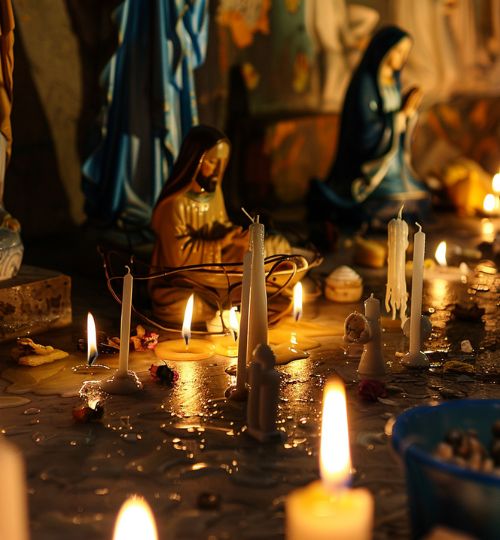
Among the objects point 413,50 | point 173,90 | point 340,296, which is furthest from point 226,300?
point 413,50

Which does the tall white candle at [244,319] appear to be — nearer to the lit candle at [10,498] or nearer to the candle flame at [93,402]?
the candle flame at [93,402]

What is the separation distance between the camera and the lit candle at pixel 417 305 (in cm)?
418

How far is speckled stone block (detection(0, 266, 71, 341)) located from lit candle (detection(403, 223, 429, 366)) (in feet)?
6.34

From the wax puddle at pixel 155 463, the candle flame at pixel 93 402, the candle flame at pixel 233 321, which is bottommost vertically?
the wax puddle at pixel 155 463

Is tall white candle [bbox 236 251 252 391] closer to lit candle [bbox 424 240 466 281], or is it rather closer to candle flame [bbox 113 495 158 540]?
candle flame [bbox 113 495 158 540]

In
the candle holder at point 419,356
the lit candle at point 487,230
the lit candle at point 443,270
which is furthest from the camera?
the lit candle at point 487,230

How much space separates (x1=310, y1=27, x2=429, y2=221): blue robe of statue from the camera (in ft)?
27.5

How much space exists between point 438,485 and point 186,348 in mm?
2334

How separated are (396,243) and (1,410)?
1988 millimetres

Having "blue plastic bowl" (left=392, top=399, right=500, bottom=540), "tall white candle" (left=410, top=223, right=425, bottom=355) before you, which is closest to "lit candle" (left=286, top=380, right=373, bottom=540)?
"blue plastic bowl" (left=392, top=399, right=500, bottom=540)

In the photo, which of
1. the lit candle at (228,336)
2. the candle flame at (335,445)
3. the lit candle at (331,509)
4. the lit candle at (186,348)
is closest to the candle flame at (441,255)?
the lit candle at (228,336)

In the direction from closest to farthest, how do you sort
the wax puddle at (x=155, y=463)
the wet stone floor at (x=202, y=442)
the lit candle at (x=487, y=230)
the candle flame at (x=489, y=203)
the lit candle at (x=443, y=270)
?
Result: 1. the wet stone floor at (x=202, y=442)
2. the wax puddle at (x=155, y=463)
3. the lit candle at (x=443, y=270)
4. the lit candle at (x=487, y=230)
5. the candle flame at (x=489, y=203)

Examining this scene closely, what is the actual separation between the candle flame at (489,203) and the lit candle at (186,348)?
183 inches

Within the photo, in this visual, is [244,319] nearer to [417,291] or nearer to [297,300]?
[417,291]
